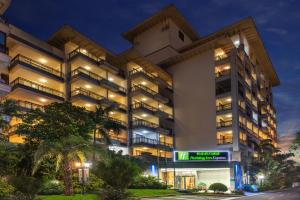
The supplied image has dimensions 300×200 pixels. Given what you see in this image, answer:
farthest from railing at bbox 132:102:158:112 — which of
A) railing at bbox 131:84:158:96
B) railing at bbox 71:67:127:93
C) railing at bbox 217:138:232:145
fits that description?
railing at bbox 217:138:232:145

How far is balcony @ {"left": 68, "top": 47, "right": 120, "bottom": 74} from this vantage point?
64875mm

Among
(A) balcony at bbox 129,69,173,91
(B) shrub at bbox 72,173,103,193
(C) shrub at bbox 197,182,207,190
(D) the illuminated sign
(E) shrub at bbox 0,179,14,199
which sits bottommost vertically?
(C) shrub at bbox 197,182,207,190

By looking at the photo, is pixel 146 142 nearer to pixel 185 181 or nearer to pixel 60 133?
pixel 185 181

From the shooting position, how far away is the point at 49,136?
35812 millimetres

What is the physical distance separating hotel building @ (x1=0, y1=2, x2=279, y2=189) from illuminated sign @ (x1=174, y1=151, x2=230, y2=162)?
0.64 meters

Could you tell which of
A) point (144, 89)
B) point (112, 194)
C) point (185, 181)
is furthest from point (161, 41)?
point (112, 194)

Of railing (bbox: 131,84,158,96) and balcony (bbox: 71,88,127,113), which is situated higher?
railing (bbox: 131,84,158,96)

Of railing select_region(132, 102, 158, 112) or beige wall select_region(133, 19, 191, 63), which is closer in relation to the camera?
railing select_region(132, 102, 158, 112)

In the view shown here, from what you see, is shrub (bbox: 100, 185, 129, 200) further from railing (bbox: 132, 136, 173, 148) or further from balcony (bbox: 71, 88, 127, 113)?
railing (bbox: 132, 136, 173, 148)

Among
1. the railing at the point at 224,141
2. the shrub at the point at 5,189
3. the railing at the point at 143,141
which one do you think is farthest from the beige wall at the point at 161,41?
the shrub at the point at 5,189

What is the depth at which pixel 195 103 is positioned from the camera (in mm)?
79188

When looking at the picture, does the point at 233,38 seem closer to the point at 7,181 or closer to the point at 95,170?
the point at 95,170

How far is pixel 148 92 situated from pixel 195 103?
34.7 feet

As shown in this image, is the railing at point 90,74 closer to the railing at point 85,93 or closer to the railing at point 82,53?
the railing at point 82,53
